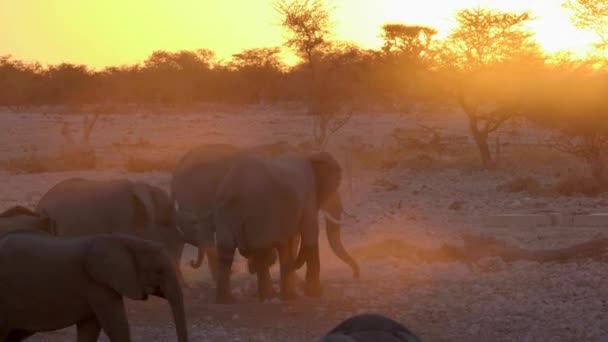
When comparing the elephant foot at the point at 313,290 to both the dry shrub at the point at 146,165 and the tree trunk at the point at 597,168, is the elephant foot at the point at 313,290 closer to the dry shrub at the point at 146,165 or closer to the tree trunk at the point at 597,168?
the tree trunk at the point at 597,168

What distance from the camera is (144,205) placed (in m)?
11.2

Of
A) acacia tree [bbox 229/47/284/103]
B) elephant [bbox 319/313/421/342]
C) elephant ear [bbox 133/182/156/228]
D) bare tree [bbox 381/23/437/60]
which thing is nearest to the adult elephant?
elephant ear [bbox 133/182/156/228]

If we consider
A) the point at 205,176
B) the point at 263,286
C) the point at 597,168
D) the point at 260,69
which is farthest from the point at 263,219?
the point at 260,69

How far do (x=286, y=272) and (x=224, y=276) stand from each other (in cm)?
59

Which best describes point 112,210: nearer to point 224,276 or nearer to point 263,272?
point 224,276

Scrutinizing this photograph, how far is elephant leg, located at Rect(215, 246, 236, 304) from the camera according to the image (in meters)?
11.1

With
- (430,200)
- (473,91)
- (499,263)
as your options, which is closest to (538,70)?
(473,91)

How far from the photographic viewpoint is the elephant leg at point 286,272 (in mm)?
11258

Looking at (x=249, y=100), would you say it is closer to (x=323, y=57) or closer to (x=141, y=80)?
(x=141, y=80)

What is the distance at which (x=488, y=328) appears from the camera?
9602 millimetres

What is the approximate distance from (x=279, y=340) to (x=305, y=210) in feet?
7.39

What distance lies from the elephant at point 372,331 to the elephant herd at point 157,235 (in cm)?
274

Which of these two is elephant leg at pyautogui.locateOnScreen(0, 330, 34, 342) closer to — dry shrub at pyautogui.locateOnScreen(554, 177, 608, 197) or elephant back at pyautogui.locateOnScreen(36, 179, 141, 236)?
elephant back at pyautogui.locateOnScreen(36, 179, 141, 236)

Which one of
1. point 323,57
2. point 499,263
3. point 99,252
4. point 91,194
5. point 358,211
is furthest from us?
point 323,57
